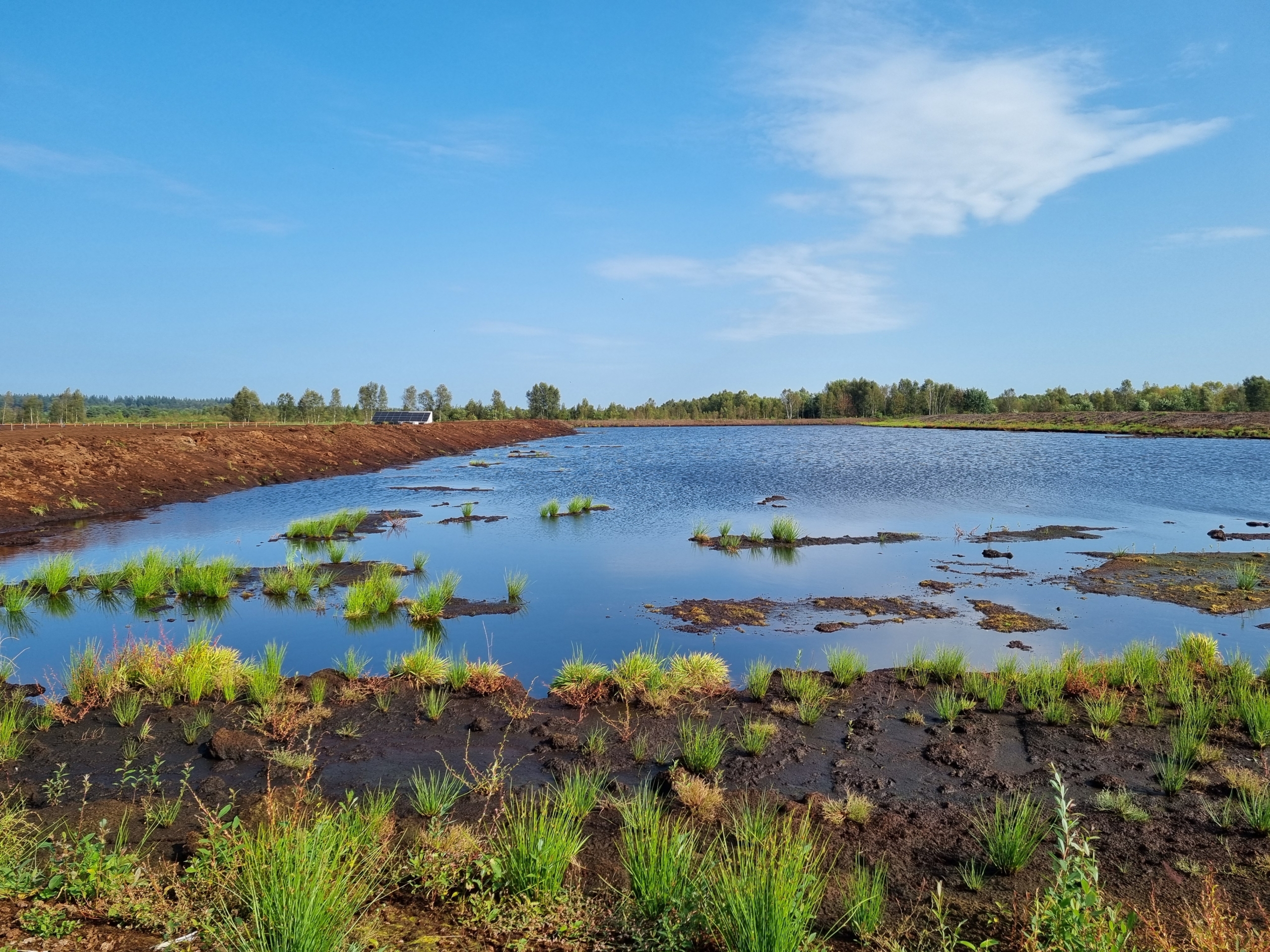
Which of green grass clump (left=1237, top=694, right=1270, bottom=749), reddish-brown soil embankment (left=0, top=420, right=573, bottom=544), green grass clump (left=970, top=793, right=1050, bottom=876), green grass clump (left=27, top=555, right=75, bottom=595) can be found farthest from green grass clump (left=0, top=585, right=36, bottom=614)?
green grass clump (left=1237, top=694, right=1270, bottom=749)

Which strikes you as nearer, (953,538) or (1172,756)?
(1172,756)

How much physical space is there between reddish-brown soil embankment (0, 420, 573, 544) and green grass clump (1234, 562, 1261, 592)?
94.7ft

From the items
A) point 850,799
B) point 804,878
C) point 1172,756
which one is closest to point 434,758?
point 850,799

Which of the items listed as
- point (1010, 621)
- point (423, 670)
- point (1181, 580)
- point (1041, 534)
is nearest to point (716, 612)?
point (1010, 621)

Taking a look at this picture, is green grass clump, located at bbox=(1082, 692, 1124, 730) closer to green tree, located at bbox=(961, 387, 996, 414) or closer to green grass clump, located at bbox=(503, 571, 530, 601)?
green grass clump, located at bbox=(503, 571, 530, 601)

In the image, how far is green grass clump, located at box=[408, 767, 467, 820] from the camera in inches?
228

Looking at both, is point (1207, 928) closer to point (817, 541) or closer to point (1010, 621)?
point (1010, 621)

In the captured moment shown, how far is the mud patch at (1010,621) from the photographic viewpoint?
498 inches

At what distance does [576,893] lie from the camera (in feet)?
14.8

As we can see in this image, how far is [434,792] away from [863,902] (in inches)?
131

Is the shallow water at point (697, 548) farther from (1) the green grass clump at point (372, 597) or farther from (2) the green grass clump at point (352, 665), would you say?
(2) the green grass clump at point (352, 665)

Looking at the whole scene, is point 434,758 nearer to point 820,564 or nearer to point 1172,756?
point 1172,756

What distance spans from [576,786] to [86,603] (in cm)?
1276

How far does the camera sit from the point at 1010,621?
512 inches
